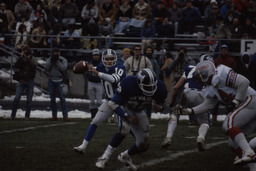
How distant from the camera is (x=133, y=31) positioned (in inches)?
692

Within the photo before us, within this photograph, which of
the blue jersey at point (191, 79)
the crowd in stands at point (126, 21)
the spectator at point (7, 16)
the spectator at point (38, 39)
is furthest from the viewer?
the spectator at point (7, 16)

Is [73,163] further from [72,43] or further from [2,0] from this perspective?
[2,0]

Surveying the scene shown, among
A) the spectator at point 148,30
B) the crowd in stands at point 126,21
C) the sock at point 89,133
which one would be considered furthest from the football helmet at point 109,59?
the spectator at point 148,30

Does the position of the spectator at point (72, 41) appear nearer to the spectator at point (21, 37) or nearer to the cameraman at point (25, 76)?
the spectator at point (21, 37)

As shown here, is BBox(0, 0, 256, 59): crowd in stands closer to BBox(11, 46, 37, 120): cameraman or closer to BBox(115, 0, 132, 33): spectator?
BBox(115, 0, 132, 33): spectator

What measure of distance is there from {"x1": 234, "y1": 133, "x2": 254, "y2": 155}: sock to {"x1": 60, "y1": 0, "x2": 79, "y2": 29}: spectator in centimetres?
1275

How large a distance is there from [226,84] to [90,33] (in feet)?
36.2

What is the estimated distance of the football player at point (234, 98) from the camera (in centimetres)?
668

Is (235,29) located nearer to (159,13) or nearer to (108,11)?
(159,13)

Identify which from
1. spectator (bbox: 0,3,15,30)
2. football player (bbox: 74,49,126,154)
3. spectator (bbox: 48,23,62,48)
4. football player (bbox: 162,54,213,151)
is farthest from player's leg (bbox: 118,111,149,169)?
spectator (bbox: 0,3,15,30)

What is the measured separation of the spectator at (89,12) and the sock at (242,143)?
40.3ft

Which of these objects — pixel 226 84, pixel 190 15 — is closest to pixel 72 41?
pixel 190 15

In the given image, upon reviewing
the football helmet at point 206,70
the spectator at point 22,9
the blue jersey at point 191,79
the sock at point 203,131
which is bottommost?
the sock at point 203,131

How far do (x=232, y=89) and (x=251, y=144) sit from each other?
2.50 ft
